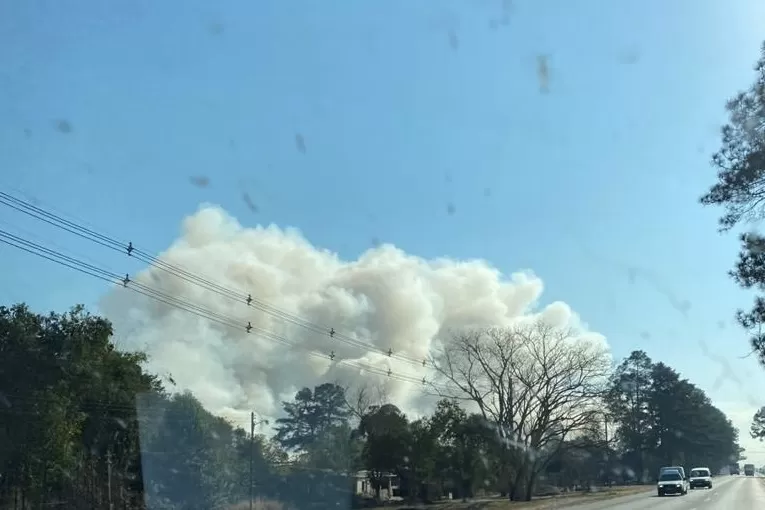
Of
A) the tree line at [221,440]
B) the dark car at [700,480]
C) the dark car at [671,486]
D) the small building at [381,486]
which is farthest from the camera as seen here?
the dark car at [700,480]

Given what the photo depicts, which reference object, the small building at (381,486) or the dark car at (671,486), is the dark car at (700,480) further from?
the small building at (381,486)

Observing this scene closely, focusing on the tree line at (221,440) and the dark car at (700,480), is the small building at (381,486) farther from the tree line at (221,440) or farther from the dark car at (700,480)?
the dark car at (700,480)

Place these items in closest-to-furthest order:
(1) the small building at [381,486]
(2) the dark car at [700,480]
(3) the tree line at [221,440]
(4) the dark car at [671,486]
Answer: (3) the tree line at [221,440] < (4) the dark car at [671,486] < (1) the small building at [381,486] < (2) the dark car at [700,480]

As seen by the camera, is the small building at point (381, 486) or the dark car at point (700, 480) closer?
the small building at point (381, 486)

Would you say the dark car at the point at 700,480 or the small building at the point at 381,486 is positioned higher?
the small building at the point at 381,486

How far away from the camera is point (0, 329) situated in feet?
105

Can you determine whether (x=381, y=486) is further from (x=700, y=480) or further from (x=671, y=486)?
(x=700, y=480)

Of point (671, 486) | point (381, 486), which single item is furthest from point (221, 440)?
point (671, 486)

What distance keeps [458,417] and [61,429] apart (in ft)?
92.2

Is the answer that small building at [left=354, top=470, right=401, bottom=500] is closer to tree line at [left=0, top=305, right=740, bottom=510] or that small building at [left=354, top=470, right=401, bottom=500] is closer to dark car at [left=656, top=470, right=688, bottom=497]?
tree line at [left=0, top=305, right=740, bottom=510]

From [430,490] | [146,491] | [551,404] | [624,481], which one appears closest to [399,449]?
[430,490]

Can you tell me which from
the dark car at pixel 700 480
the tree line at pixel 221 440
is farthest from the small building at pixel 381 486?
the dark car at pixel 700 480

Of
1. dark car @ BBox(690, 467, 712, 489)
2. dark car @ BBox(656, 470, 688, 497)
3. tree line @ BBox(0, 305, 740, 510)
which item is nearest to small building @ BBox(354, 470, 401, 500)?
tree line @ BBox(0, 305, 740, 510)

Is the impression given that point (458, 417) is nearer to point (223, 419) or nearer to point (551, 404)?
point (551, 404)
